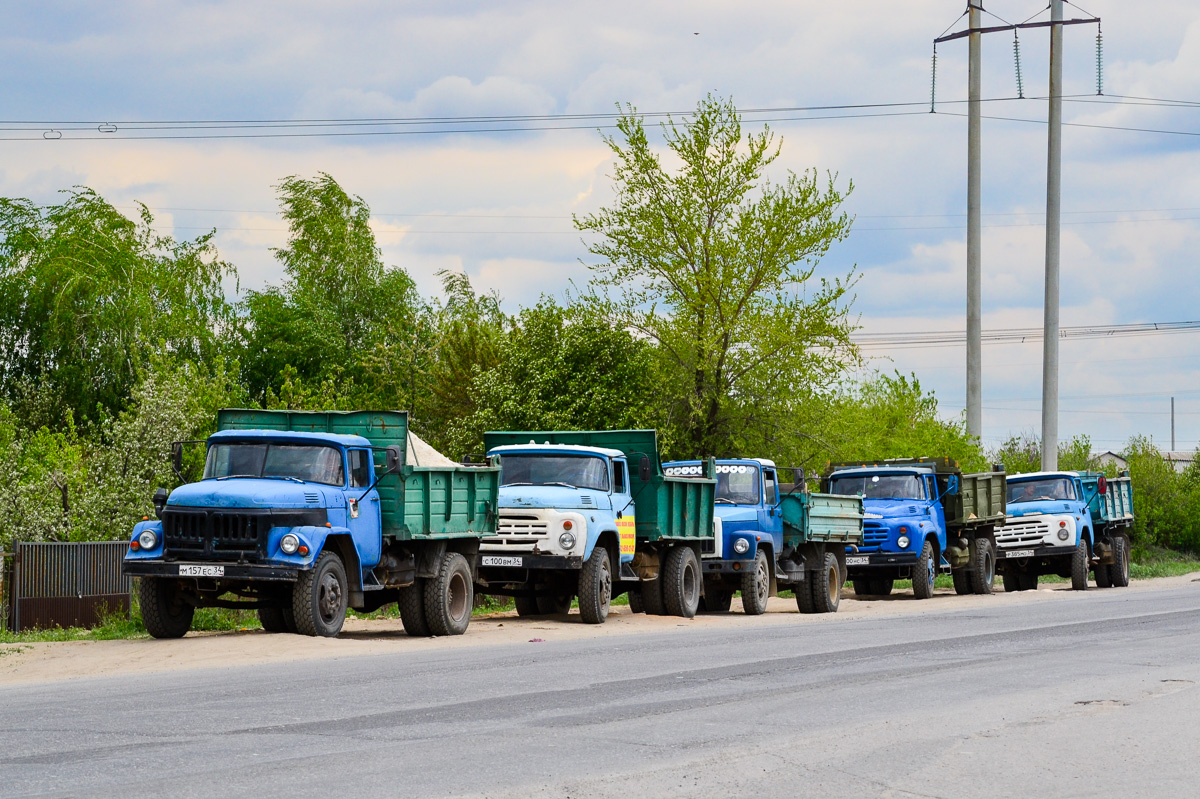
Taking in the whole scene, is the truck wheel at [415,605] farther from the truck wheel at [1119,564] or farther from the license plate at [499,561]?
the truck wheel at [1119,564]

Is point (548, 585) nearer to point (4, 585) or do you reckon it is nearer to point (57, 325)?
point (4, 585)

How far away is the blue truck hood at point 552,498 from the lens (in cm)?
1969

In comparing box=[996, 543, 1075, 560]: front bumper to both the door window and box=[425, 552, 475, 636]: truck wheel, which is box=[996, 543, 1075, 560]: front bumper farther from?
the door window

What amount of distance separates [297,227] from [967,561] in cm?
4519

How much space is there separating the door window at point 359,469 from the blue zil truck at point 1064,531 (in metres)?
19.2

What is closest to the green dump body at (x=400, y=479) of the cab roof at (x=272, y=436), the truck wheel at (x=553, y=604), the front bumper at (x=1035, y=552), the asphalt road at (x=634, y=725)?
the cab roof at (x=272, y=436)

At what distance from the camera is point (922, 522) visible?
27891mm

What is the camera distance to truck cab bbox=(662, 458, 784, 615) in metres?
23.2

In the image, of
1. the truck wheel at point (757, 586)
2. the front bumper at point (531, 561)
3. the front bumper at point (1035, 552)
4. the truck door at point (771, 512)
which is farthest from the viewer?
the front bumper at point (1035, 552)

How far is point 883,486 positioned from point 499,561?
1150 centimetres

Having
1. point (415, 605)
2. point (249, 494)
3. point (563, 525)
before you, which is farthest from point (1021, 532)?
point (249, 494)

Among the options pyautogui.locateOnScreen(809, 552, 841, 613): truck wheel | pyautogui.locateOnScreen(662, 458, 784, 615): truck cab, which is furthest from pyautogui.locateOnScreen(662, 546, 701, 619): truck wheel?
pyautogui.locateOnScreen(809, 552, 841, 613): truck wheel

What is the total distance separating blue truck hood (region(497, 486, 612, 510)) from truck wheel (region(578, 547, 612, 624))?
0.64 meters

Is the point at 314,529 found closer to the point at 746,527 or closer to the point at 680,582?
the point at 680,582
